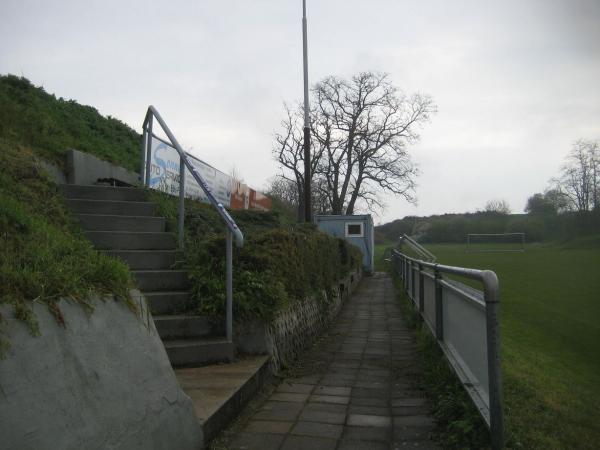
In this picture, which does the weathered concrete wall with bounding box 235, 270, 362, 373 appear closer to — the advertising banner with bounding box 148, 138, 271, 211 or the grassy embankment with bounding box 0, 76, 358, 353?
the grassy embankment with bounding box 0, 76, 358, 353

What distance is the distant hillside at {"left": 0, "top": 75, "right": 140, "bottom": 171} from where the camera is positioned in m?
7.09

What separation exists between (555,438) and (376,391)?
1.58 metres

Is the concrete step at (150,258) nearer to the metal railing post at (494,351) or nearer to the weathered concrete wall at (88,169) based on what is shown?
the weathered concrete wall at (88,169)

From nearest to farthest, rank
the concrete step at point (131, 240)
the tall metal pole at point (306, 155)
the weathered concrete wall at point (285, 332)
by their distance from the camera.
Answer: the weathered concrete wall at point (285, 332)
the concrete step at point (131, 240)
the tall metal pole at point (306, 155)

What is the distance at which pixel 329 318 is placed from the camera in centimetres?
809

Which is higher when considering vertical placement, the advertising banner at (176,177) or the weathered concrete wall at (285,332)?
the advertising banner at (176,177)

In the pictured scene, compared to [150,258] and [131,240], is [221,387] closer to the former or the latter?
[150,258]

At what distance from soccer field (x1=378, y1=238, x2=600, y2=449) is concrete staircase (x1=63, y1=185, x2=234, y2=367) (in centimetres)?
226

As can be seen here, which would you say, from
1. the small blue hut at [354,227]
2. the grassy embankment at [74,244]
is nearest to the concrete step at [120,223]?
the grassy embankment at [74,244]

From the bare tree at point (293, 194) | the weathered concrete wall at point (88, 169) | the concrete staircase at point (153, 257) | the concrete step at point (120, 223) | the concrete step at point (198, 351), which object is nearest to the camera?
the concrete step at point (198, 351)

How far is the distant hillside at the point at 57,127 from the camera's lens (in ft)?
23.3

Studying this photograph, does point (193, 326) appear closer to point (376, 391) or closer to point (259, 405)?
point (259, 405)

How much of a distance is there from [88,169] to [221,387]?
5.12 meters

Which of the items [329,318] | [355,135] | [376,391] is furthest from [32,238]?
[355,135]
